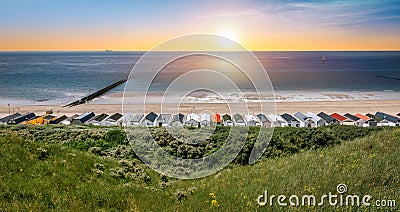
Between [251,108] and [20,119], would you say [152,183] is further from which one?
[251,108]

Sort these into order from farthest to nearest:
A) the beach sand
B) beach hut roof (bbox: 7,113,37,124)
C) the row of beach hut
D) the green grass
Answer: the beach sand, beach hut roof (bbox: 7,113,37,124), the row of beach hut, the green grass

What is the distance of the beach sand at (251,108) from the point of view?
37.0 metres

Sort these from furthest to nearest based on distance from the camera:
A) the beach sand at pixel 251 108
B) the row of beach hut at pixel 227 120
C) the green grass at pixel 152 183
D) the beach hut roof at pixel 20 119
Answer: the beach sand at pixel 251 108, the beach hut roof at pixel 20 119, the row of beach hut at pixel 227 120, the green grass at pixel 152 183

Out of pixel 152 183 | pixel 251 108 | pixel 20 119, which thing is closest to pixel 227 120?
pixel 251 108

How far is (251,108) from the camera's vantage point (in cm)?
3838

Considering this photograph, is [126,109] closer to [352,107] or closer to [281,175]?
[352,107]

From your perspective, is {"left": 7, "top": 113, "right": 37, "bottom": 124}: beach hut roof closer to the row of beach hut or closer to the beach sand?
the row of beach hut

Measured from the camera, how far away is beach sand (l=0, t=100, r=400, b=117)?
3700 centimetres

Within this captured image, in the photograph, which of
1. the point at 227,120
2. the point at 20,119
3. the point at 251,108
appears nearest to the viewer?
the point at 227,120

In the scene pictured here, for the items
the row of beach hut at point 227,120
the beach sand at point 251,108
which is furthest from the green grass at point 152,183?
the beach sand at point 251,108

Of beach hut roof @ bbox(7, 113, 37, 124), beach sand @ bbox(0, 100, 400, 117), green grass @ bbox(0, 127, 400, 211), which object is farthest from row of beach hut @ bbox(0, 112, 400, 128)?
green grass @ bbox(0, 127, 400, 211)

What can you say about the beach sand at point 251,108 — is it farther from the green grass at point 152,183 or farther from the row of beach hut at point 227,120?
the green grass at point 152,183

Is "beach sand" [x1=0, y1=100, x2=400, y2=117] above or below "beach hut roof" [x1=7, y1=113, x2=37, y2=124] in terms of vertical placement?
above

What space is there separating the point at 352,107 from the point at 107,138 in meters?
34.5
